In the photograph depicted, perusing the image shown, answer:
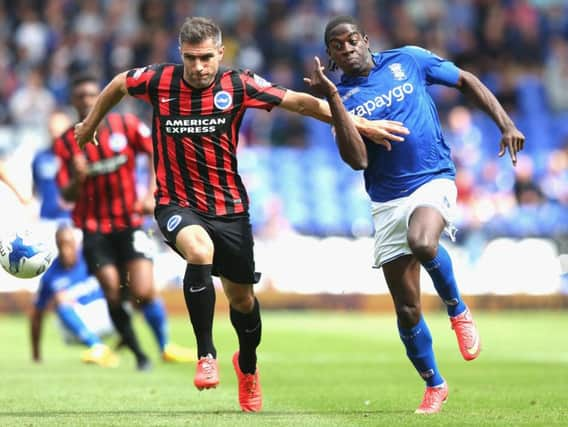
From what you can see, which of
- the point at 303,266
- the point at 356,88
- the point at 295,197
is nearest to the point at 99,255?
the point at 356,88

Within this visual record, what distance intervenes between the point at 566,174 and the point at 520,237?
202 cm

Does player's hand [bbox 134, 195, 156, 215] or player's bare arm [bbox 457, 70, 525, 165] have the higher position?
player's bare arm [bbox 457, 70, 525, 165]

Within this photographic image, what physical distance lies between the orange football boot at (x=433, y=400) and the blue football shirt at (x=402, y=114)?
1262 millimetres

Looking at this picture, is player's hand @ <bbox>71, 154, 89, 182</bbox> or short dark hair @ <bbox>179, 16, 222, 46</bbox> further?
player's hand @ <bbox>71, 154, 89, 182</bbox>

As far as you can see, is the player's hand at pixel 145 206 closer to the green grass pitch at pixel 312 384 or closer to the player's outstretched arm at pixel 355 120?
the green grass pitch at pixel 312 384

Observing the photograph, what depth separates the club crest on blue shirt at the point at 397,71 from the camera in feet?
28.2

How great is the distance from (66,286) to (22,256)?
506 centimetres

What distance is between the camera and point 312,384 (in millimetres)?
10375

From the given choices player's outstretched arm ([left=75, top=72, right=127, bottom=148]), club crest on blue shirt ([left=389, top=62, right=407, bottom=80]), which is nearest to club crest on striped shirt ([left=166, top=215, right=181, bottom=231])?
player's outstretched arm ([left=75, top=72, right=127, bottom=148])

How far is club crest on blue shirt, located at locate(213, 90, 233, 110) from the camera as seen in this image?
8234mm

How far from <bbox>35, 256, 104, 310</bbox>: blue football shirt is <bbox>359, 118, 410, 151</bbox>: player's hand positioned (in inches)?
203

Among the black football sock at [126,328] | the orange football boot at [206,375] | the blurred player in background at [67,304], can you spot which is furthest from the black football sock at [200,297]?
the blurred player in background at [67,304]

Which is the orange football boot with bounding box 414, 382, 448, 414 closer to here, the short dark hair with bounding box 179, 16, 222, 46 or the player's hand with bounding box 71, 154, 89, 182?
the short dark hair with bounding box 179, 16, 222, 46

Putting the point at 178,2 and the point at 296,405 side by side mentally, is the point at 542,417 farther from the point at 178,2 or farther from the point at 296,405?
the point at 178,2
